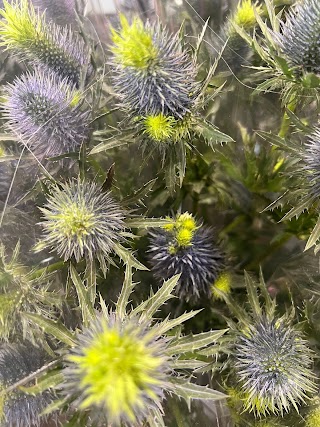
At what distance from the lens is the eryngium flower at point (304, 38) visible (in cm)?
80

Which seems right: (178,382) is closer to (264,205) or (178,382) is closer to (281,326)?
(281,326)

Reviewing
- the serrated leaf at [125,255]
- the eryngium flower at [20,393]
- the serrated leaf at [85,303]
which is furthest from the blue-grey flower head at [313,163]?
the eryngium flower at [20,393]

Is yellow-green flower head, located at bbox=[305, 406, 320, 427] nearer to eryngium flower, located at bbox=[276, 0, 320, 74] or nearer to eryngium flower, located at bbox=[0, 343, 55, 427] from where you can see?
eryngium flower, located at bbox=[0, 343, 55, 427]

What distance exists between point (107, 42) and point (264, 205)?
0.49m

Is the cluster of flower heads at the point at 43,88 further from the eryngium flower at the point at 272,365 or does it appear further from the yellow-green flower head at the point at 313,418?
the yellow-green flower head at the point at 313,418

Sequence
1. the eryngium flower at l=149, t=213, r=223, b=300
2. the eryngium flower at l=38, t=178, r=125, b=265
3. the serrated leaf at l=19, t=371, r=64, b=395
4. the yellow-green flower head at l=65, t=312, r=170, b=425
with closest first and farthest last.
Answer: the yellow-green flower head at l=65, t=312, r=170, b=425
the serrated leaf at l=19, t=371, r=64, b=395
the eryngium flower at l=38, t=178, r=125, b=265
the eryngium flower at l=149, t=213, r=223, b=300

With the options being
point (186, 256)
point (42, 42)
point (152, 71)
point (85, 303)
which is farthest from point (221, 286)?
point (42, 42)

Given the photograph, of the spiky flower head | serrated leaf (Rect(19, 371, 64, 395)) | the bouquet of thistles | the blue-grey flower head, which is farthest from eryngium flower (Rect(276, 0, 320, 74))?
serrated leaf (Rect(19, 371, 64, 395))

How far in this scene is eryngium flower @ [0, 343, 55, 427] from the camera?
2.48 ft

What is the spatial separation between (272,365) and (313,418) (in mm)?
132

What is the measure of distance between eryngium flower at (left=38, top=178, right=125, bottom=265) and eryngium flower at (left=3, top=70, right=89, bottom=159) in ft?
0.32

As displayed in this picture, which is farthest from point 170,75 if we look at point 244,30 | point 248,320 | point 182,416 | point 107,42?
point 182,416

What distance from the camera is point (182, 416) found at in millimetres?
843

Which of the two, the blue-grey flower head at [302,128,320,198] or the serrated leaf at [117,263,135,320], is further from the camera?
the blue-grey flower head at [302,128,320,198]
